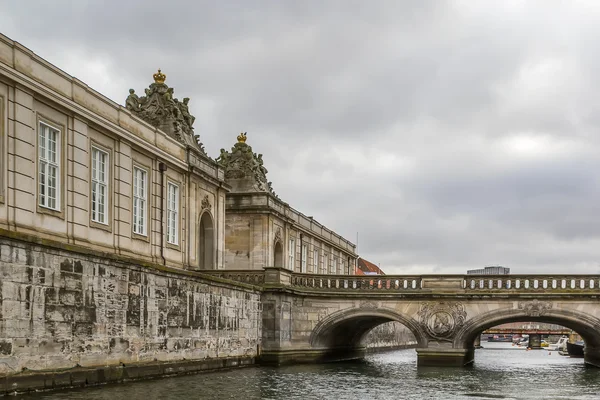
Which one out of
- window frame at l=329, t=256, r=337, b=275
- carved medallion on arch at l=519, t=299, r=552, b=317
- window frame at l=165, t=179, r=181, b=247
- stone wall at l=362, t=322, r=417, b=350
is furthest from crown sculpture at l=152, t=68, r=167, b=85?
window frame at l=329, t=256, r=337, b=275

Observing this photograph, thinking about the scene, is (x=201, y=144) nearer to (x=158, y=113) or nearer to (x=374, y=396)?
(x=158, y=113)

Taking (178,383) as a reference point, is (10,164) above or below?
above

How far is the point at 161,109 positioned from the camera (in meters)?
40.4

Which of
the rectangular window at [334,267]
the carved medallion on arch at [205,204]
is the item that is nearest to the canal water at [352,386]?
the carved medallion on arch at [205,204]

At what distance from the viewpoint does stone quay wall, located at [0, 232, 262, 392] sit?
71.2 feet

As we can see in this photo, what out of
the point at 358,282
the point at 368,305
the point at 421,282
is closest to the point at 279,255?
the point at 358,282

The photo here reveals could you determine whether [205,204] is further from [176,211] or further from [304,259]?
[304,259]

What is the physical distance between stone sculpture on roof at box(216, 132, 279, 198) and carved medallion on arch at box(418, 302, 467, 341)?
1336 centimetres

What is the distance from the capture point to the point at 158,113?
40375 mm

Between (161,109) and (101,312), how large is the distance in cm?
1631

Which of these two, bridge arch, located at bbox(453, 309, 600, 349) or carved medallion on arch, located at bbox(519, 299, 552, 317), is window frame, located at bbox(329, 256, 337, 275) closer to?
bridge arch, located at bbox(453, 309, 600, 349)

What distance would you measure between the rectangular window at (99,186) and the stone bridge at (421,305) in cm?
871

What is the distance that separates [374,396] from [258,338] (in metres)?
12.4

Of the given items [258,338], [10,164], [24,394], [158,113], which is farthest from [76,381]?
[158,113]
